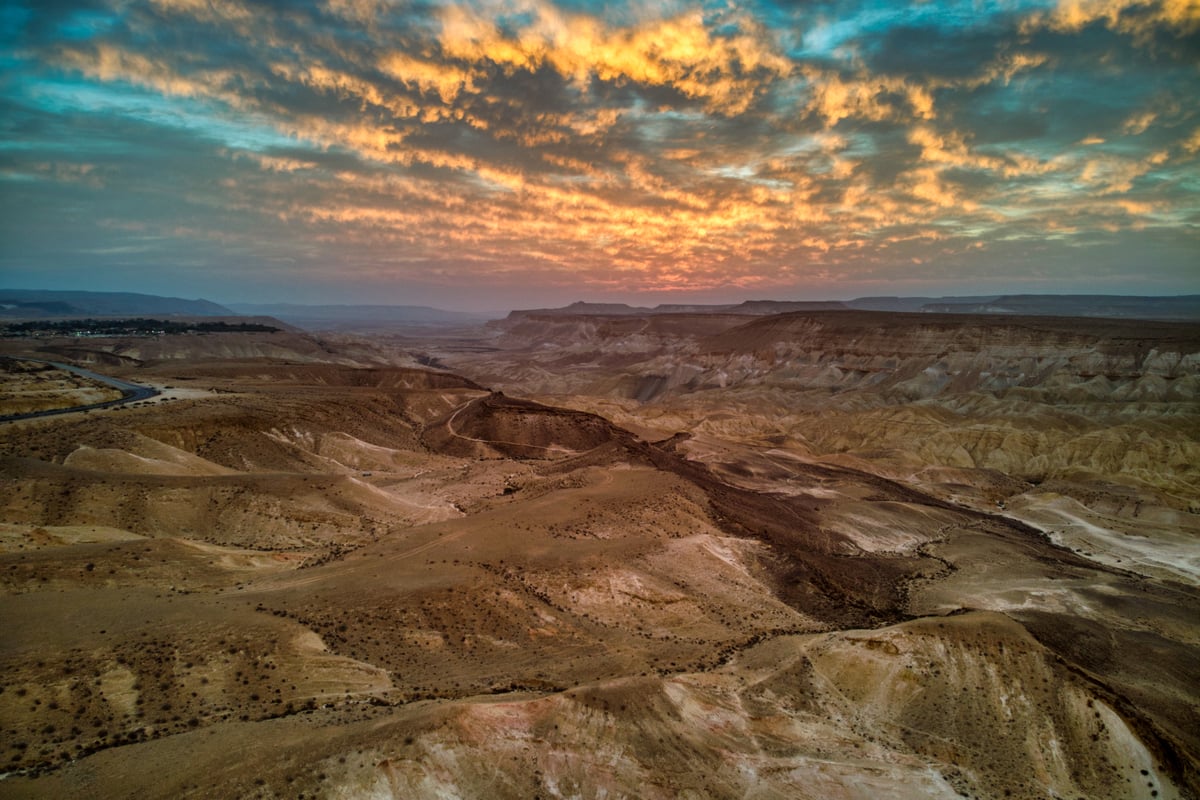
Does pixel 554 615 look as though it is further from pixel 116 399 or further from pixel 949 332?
pixel 949 332

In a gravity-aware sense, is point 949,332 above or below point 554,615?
above

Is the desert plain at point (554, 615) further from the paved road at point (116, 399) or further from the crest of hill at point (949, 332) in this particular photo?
the crest of hill at point (949, 332)

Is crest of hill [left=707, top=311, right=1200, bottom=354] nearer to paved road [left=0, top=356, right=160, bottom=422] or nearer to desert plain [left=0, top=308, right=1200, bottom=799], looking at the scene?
desert plain [left=0, top=308, right=1200, bottom=799]

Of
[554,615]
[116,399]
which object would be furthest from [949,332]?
[116,399]

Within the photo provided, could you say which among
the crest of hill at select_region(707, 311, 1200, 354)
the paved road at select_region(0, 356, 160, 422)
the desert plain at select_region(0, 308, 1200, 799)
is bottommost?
the desert plain at select_region(0, 308, 1200, 799)

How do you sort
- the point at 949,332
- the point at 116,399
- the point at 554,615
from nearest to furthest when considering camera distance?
the point at 554,615, the point at 116,399, the point at 949,332

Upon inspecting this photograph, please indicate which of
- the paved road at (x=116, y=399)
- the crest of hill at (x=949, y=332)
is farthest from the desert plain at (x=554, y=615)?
the crest of hill at (x=949, y=332)

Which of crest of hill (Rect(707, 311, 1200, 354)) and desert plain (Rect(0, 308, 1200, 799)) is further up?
crest of hill (Rect(707, 311, 1200, 354))

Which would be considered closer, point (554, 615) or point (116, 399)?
point (554, 615)

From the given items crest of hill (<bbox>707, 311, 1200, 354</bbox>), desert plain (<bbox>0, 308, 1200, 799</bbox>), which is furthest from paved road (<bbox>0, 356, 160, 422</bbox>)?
crest of hill (<bbox>707, 311, 1200, 354</bbox>)
